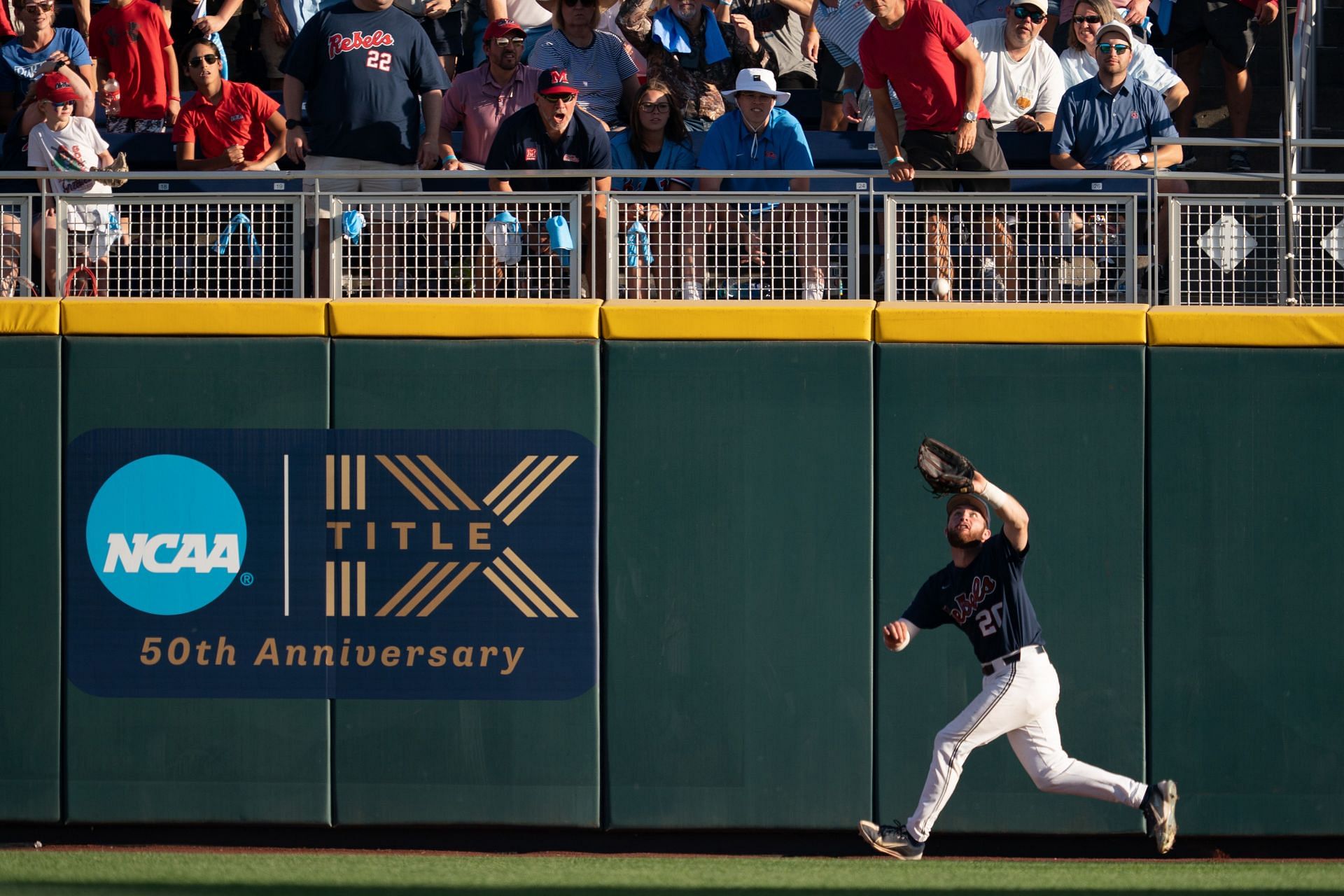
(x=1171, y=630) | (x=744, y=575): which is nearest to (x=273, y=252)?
(x=744, y=575)

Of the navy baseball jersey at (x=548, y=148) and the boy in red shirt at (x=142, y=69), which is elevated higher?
the boy in red shirt at (x=142, y=69)

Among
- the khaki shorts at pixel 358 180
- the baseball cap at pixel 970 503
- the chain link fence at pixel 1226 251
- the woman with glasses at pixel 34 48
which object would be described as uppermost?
the woman with glasses at pixel 34 48

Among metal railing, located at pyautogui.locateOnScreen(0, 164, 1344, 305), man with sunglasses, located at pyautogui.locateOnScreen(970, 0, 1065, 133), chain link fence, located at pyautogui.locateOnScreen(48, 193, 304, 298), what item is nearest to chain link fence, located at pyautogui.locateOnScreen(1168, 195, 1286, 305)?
metal railing, located at pyautogui.locateOnScreen(0, 164, 1344, 305)

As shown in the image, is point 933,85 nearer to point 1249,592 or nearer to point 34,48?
point 1249,592

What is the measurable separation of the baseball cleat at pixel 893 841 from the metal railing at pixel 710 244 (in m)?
2.58

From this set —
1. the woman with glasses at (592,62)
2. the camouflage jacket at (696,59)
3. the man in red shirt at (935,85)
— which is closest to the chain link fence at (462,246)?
the man in red shirt at (935,85)

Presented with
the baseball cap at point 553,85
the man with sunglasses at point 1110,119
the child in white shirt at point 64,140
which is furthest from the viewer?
the child in white shirt at point 64,140

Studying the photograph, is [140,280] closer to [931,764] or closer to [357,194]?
[357,194]

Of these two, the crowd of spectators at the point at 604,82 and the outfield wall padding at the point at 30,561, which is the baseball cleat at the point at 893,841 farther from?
the outfield wall padding at the point at 30,561

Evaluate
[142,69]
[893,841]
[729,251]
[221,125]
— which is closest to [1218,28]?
[729,251]

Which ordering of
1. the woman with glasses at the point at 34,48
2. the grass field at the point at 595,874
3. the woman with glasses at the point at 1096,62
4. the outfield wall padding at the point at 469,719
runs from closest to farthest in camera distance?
the grass field at the point at 595,874 < the outfield wall padding at the point at 469,719 < the woman with glasses at the point at 1096,62 < the woman with glasses at the point at 34,48

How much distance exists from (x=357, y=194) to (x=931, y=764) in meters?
3.91

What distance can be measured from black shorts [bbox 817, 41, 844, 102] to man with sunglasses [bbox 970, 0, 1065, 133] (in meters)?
1.34

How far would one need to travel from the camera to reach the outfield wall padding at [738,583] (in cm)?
789
